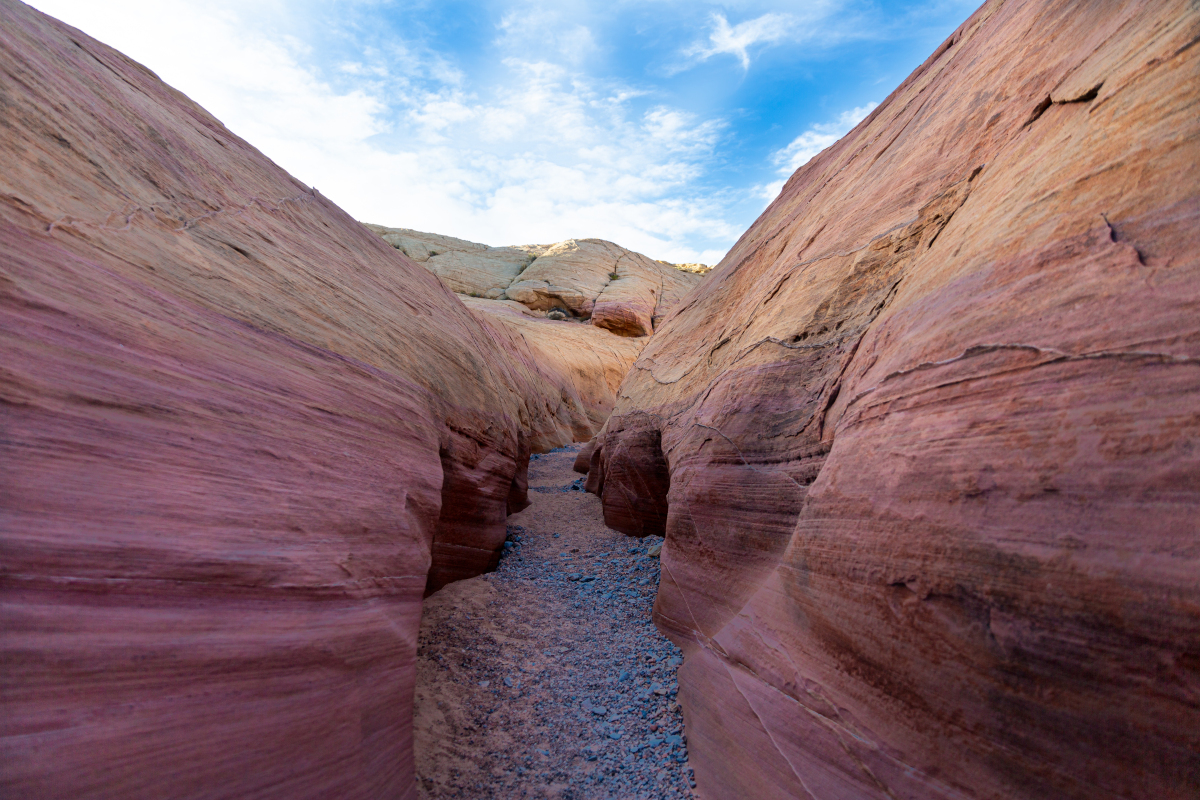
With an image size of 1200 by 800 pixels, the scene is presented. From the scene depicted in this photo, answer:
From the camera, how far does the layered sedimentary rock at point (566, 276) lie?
2381 cm

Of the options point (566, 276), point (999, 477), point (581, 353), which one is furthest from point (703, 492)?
point (566, 276)

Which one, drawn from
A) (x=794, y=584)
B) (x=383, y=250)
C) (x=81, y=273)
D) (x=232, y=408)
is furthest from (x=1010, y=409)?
(x=383, y=250)

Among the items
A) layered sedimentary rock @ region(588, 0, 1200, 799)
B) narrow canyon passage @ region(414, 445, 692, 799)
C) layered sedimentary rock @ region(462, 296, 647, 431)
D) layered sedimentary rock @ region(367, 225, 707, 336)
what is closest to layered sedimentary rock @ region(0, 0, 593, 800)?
narrow canyon passage @ region(414, 445, 692, 799)

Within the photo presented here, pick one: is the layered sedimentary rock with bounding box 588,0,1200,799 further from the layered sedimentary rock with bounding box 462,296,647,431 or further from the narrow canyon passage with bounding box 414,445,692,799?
the layered sedimentary rock with bounding box 462,296,647,431

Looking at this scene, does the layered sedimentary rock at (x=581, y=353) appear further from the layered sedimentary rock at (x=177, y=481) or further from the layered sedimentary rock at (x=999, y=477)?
the layered sedimentary rock at (x=999, y=477)

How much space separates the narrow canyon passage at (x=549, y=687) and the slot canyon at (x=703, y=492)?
0.03m

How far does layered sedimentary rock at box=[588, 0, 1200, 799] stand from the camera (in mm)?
1624

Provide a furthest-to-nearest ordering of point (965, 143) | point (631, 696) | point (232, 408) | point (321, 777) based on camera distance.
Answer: point (631, 696), point (965, 143), point (232, 408), point (321, 777)

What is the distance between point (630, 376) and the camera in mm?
8109

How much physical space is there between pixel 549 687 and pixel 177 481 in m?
2.75

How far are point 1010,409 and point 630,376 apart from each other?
6.21m

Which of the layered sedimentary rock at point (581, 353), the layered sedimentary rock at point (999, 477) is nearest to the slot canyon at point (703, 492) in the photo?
the layered sedimentary rock at point (999, 477)

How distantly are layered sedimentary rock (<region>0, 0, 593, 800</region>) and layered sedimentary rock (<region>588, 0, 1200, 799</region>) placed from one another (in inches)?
83.0

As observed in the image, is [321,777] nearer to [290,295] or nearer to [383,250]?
[290,295]
